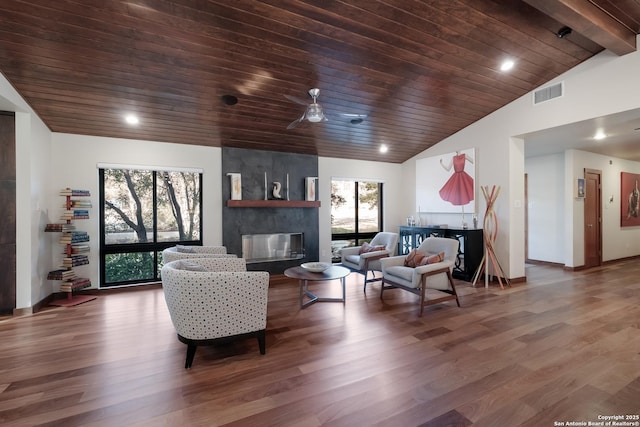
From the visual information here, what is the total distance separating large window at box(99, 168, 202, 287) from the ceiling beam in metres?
5.33

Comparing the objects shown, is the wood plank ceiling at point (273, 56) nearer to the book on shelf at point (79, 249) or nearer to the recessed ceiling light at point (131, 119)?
the recessed ceiling light at point (131, 119)

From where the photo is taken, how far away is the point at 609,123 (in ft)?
14.1

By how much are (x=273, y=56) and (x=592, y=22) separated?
3.42 m

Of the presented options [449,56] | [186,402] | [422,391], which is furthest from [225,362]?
[449,56]

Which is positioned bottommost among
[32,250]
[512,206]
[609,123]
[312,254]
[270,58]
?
[312,254]

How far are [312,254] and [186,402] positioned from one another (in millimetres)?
4355

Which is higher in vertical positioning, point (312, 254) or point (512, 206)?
point (512, 206)

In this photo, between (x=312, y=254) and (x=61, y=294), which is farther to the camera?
(x=312, y=254)

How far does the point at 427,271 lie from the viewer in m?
3.66

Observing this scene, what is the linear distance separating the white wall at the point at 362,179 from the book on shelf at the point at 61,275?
4.20 m

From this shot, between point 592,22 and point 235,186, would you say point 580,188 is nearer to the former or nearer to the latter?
point 592,22

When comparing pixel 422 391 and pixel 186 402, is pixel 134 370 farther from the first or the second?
pixel 422 391

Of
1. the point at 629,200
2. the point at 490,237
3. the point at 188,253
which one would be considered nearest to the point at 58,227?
the point at 188,253

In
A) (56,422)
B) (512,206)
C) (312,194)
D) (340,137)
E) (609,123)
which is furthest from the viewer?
(312,194)
